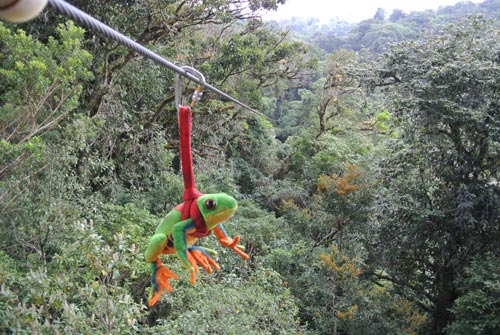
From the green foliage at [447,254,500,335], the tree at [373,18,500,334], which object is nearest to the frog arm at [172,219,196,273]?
the green foliage at [447,254,500,335]

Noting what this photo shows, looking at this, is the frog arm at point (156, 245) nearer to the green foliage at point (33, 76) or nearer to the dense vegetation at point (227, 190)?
the dense vegetation at point (227, 190)

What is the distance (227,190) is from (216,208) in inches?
230

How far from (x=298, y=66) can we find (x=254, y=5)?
3528 mm

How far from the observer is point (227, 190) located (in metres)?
7.15

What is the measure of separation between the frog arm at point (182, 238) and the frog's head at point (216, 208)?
0.06m

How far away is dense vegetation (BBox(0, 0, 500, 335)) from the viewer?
10.1 ft

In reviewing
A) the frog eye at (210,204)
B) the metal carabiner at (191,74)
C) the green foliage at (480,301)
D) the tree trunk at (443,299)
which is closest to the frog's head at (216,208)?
the frog eye at (210,204)

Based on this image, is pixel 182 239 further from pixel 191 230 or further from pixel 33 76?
pixel 33 76

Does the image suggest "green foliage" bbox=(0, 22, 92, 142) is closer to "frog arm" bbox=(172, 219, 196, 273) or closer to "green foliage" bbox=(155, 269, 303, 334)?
"green foliage" bbox=(155, 269, 303, 334)

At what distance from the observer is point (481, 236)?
16.3ft

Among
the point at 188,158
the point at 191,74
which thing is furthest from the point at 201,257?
the point at 191,74

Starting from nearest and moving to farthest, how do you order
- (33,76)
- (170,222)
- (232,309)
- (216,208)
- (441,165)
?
(216,208), (170,222), (33,76), (232,309), (441,165)

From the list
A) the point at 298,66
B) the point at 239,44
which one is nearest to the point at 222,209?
the point at 239,44

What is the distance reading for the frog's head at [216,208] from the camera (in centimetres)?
131
